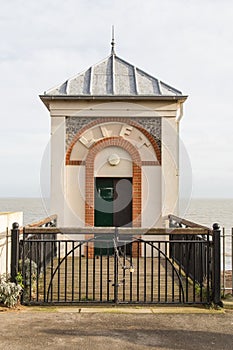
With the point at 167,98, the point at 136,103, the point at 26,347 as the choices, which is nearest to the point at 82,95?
the point at 136,103

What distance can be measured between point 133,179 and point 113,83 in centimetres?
293

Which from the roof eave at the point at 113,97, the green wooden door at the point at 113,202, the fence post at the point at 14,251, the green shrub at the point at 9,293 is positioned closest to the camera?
the green shrub at the point at 9,293

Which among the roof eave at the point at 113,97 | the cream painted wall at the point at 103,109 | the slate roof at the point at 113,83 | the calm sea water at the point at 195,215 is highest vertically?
the slate roof at the point at 113,83

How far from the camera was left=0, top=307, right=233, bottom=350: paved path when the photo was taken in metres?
5.63

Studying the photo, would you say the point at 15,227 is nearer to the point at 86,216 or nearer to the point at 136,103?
the point at 86,216

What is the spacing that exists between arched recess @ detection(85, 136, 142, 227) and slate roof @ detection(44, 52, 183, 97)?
132 centimetres

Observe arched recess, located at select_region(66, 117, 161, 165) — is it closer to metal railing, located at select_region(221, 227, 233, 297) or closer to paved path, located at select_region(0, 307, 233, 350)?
metal railing, located at select_region(221, 227, 233, 297)

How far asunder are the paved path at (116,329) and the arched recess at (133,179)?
6156 millimetres

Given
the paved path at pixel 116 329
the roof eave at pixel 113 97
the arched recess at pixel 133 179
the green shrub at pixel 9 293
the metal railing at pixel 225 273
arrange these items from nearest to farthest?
the paved path at pixel 116 329 < the green shrub at pixel 9 293 < the metal railing at pixel 225 273 < the roof eave at pixel 113 97 < the arched recess at pixel 133 179

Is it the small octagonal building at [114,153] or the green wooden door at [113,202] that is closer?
the small octagonal building at [114,153]

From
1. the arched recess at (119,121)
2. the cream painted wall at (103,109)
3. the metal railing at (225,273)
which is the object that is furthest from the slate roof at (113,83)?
the metal railing at (225,273)

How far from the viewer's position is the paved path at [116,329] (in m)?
5.63

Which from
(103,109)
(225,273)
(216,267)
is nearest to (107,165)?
(103,109)

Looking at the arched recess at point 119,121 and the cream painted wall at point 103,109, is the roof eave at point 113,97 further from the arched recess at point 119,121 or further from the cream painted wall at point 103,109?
the arched recess at point 119,121
